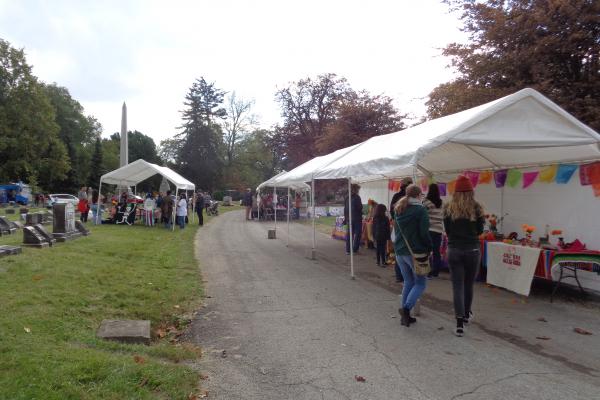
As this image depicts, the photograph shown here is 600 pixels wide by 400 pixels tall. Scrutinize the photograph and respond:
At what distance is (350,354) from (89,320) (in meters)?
3.26

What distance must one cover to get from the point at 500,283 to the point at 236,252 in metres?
7.32

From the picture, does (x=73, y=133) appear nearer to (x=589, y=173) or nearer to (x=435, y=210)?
(x=435, y=210)

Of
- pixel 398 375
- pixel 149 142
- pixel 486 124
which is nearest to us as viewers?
pixel 398 375

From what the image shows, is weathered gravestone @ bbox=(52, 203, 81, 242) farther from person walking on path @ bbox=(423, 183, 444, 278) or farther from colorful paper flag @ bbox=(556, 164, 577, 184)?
colorful paper flag @ bbox=(556, 164, 577, 184)

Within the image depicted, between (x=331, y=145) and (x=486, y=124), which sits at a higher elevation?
(x=331, y=145)

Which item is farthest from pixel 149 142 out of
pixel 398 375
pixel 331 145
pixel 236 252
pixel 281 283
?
pixel 398 375

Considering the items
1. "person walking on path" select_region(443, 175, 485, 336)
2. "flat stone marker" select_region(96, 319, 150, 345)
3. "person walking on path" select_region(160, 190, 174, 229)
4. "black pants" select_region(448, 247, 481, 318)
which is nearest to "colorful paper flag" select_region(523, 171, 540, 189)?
"person walking on path" select_region(443, 175, 485, 336)

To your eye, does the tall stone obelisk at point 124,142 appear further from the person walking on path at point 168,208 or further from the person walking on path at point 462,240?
the person walking on path at point 462,240

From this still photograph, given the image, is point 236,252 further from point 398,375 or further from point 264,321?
point 398,375

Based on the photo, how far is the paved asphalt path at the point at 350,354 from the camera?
3.67 metres

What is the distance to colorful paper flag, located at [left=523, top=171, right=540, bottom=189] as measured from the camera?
8.52 metres

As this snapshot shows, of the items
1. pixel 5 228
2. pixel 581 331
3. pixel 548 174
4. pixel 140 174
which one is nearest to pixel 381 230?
pixel 548 174

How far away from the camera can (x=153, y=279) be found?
7.89 meters

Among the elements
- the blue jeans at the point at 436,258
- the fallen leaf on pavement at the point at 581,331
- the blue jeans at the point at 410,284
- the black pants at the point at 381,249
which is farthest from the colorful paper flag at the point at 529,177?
the blue jeans at the point at 410,284
